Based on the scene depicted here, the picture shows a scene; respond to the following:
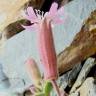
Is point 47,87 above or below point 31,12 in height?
below

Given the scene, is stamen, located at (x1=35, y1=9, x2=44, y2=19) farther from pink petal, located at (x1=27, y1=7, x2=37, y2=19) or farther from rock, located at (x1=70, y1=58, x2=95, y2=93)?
rock, located at (x1=70, y1=58, x2=95, y2=93)

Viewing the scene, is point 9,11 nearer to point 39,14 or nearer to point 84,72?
point 39,14

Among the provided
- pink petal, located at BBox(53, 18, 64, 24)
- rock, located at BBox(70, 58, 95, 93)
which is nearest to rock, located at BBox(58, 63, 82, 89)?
rock, located at BBox(70, 58, 95, 93)

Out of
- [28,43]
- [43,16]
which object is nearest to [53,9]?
[43,16]

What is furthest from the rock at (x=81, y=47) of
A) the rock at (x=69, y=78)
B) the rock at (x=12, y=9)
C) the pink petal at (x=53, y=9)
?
the rock at (x=12, y=9)

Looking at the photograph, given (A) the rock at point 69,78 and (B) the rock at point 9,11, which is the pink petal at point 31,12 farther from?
(A) the rock at point 69,78

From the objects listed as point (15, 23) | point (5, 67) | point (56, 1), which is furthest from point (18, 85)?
point (56, 1)
